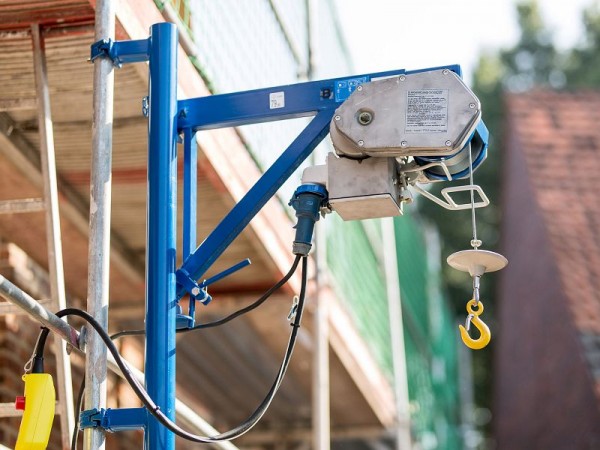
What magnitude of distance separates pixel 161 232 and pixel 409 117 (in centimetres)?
84

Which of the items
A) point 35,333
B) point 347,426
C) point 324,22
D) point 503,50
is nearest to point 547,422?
point 347,426

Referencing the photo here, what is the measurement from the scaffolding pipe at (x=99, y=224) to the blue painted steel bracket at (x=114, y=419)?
0.02 meters

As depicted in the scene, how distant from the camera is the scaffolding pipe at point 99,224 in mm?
3650

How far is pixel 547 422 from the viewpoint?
1355 centimetres

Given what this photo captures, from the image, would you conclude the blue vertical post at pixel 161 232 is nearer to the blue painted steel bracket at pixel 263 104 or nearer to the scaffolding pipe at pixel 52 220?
the blue painted steel bracket at pixel 263 104

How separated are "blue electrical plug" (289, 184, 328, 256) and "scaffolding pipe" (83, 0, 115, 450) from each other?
60 cm

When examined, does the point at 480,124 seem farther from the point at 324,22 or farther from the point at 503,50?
the point at 503,50

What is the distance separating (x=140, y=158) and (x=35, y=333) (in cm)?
182

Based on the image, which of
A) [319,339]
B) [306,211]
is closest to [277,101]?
[306,211]

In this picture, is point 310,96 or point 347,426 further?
point 347,426

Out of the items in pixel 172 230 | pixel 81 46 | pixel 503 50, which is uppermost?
pixel 503 50

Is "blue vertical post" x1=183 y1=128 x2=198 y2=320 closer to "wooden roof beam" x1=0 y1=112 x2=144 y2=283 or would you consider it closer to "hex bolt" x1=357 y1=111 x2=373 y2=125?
"hex bolt" x1=357 y1=111 x2=373 y2=125

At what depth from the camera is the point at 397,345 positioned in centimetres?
1009

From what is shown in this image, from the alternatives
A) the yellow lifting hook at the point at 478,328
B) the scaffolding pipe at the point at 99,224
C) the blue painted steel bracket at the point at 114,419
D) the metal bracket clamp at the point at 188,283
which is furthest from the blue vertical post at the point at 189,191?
the yellow lifting hook at the point at 478,328
